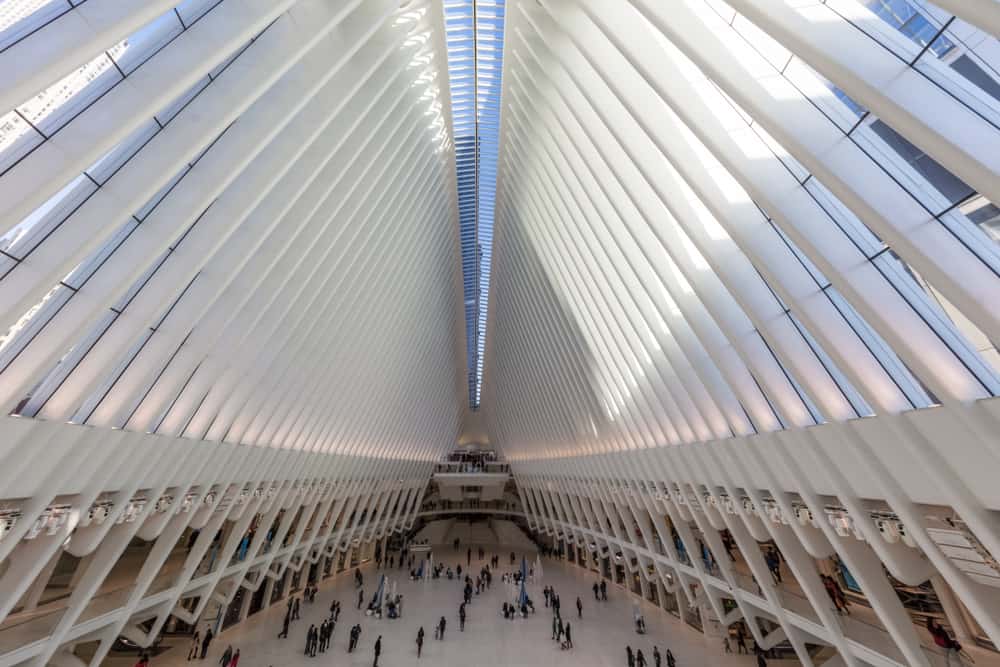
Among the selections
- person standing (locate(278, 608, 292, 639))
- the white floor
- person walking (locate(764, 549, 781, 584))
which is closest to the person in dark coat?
the white floor

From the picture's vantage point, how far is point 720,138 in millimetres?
6512

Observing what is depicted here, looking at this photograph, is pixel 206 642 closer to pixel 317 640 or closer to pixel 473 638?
pixel 317 640

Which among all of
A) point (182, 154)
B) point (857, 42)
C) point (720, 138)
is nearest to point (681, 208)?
point (720, 138)

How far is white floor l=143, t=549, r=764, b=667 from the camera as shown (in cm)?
1557

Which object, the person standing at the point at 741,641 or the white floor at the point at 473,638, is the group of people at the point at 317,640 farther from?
the person standing at the point at 741,641

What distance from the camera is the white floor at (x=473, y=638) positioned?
51.1ft

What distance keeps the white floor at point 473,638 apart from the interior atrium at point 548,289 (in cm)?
24

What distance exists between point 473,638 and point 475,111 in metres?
20.1

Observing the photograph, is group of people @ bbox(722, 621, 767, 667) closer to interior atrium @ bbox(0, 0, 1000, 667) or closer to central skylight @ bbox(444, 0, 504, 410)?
interior atrium @ bbox(0, 0, 1000, 667)

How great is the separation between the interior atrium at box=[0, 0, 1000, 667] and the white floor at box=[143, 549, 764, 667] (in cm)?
24

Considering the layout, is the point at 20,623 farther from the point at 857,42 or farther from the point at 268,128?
the point at 857,42

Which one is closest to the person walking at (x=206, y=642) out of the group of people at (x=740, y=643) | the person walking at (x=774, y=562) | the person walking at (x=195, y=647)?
the person walking at (x=195, y=647)

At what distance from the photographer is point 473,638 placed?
18406mm

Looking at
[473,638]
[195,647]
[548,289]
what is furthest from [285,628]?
[548,289]
